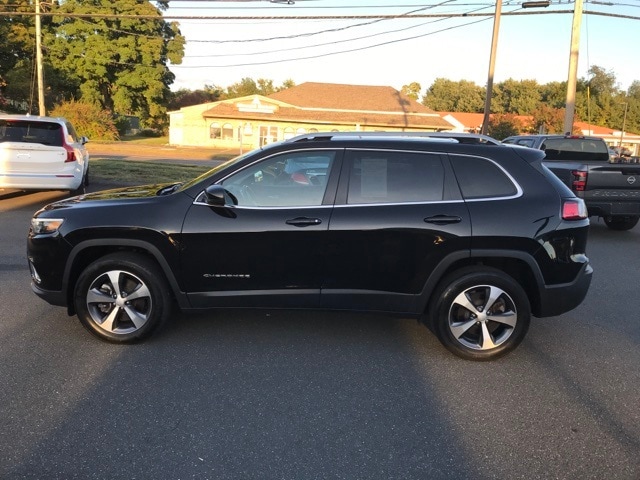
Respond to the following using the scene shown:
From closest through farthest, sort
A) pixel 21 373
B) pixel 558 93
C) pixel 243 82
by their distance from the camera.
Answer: pixel 21 373 → pixel 558 93 → pixel 243 82

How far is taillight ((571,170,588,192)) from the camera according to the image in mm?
9586

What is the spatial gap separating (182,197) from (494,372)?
9.39 feet

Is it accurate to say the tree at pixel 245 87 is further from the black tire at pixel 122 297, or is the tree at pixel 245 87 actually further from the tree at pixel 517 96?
the black tire at pixel 122 297

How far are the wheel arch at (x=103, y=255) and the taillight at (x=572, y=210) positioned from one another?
319cm

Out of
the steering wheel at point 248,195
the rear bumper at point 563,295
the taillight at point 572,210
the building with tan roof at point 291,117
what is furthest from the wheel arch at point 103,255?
the building with tan roof at point 291,117

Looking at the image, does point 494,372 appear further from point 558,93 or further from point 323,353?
point 558,93

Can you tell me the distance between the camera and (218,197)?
4.29m

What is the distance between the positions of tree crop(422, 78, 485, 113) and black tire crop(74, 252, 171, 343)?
86.6 m

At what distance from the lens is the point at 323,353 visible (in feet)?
14.8

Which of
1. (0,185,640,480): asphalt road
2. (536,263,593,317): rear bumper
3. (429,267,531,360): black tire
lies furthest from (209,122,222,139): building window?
(536,263,593,317): rear bumper

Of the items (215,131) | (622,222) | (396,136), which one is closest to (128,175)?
(622,222)

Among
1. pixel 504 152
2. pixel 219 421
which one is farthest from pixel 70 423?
pixel 504 152

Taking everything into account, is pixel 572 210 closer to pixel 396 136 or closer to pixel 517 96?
pixel 396 136

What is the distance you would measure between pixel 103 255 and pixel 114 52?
54760 mm
